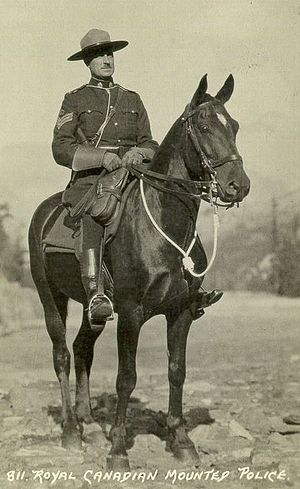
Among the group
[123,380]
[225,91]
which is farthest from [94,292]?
[225,91]

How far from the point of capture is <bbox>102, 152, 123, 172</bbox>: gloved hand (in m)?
5.76

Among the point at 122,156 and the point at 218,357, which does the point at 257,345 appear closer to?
the point at 218,357

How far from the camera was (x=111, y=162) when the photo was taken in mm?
5766

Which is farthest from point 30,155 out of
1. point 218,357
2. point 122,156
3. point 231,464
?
point 231,464

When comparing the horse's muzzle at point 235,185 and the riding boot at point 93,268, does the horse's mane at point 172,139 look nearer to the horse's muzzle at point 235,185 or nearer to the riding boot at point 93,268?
the horse's muzzle at point 235,185

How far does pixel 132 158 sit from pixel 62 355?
5.88 feet

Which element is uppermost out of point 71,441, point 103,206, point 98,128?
point 98,128

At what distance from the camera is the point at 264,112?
6.90 m

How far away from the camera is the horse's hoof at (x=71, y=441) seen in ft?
20.6

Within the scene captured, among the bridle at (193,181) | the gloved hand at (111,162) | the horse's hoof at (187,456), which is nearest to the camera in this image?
the bridle at (193,181)

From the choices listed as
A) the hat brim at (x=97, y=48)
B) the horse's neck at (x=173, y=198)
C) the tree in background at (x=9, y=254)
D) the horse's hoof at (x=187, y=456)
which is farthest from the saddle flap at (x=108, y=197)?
the horse's hoof at (x=187, y=456)

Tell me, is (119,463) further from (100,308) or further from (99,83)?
(99,83)

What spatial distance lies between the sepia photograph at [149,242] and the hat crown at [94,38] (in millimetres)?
18

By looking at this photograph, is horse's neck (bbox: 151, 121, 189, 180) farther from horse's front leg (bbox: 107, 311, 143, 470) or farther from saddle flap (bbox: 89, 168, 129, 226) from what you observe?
horse's front leg (bbox: 107, 311, 143, 470)
